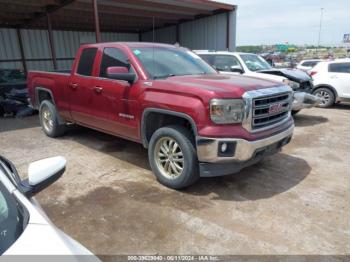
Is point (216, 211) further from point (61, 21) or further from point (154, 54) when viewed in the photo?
point (61, 21)

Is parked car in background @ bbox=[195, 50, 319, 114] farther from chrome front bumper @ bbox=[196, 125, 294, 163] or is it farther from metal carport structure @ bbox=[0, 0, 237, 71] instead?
chrome front bumper @ bbox=[196, 125, 294, 163]

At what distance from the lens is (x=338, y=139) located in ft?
20.9

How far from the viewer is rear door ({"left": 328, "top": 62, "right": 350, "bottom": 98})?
31.5ft

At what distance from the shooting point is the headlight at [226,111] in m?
3.45

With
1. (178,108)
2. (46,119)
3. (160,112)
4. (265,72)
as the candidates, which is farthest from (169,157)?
(265,72)

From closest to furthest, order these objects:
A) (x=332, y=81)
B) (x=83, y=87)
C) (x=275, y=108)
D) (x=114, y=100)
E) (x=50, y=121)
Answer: (x=275, y=108) → (x=114, y=100) → (x=83, y=87) → (x=50, y=121) → (x=332, y=81)

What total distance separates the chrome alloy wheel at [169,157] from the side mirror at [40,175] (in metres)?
2.00

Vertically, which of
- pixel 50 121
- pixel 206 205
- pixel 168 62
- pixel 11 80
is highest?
pixel 168 62

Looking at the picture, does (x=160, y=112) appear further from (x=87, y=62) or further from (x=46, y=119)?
(x=46, y=119)

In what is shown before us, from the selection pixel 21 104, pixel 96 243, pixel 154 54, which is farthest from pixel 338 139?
pixel 21 104

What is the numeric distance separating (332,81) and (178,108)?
8091mm

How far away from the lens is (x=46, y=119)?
6773 millimetres

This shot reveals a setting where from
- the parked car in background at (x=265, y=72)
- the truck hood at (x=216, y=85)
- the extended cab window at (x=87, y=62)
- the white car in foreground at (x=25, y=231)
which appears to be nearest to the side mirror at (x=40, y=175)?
the white car in foreground at (x=25, y=231)

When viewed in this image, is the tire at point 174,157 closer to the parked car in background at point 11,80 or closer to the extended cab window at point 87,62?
the extended cab window at point 87,62
